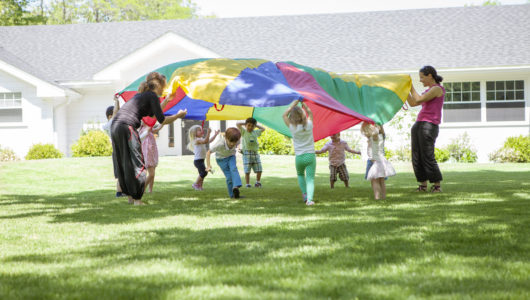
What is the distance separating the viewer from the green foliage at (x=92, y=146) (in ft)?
66.6

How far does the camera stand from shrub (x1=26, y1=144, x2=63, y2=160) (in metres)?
20.5

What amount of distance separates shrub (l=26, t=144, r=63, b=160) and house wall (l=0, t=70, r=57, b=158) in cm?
129

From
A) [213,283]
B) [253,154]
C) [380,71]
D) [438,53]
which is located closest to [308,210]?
[213,283]

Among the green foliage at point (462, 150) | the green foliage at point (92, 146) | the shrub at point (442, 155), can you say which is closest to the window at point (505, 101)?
the green foliage at point (462, 150)

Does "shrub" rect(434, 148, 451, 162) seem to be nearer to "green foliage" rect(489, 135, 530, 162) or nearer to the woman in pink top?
"green foliage" rect(489, 135, 530, 162)

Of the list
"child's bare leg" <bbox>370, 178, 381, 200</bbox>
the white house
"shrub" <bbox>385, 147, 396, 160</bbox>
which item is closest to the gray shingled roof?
the white house

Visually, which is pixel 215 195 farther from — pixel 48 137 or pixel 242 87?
pixel 48 137

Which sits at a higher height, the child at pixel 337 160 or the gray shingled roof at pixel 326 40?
the gray shingled roof at pixel 326 40

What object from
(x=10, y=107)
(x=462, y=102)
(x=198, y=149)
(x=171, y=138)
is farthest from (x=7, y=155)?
(x=462, y=102)

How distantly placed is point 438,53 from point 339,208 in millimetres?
17302

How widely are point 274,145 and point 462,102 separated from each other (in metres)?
7.79

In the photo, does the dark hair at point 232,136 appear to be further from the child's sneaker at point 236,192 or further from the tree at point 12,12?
the tree at point 12,12

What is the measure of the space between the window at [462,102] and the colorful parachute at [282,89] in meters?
13.3

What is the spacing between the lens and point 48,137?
2188cm
